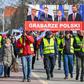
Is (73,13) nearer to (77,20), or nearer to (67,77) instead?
(77,20)

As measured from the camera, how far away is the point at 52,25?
20.4 meters

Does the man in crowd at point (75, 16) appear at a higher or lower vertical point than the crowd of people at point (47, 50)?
A: higher

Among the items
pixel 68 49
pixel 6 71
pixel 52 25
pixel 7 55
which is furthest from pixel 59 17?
pixel 6 71

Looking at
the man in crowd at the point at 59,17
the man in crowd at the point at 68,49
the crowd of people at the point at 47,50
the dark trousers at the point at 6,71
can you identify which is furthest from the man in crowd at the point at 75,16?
the dark trousers at the point at 6,71

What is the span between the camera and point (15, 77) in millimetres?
19859

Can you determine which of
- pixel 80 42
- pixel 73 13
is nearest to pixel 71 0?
pixel 73 13

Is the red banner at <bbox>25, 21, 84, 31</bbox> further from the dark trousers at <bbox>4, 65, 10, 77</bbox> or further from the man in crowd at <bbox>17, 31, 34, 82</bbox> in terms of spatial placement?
the man in crowd at <bbox>17, 31, 34, 82</bbox>

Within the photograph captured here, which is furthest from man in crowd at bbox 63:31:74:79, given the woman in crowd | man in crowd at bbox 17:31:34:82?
the woman in crowd

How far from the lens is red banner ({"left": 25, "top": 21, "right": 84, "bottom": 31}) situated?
796 inches

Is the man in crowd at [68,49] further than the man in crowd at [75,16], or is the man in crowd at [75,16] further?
the man in crowd at [75,16]

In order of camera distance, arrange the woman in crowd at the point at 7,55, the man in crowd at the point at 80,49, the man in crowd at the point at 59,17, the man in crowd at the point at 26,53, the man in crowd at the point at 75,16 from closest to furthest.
Answer: 1. the man in crowd at the point at 26,53
2. the man in crowd at the point at 80,49
3. the woman in crowd at the point at 7,55
4. the man in crowd at the point at 75,16
5. the man in crowd at the point at 59,17

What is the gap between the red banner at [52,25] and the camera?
20.2 meters

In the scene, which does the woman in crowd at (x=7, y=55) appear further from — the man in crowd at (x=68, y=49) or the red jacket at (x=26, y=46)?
the man in crowd at (x=68, y=49)

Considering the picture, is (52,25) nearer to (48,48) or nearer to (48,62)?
(48,48)
